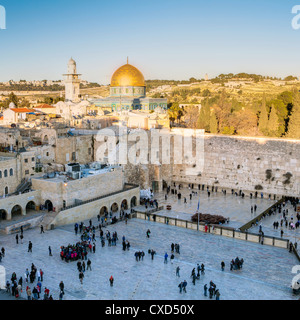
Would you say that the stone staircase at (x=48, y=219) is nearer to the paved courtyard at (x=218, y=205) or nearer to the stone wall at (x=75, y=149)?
the paved courtyard at (x=218, y=205)

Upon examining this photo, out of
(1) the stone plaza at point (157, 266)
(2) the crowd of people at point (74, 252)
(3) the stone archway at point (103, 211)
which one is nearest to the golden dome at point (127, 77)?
(3) the stone archway at point (103, 211)

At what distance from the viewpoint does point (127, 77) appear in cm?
4531

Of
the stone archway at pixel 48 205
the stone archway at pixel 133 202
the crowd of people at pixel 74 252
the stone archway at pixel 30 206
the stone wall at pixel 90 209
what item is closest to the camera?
the crowd of people at pixel 74 252

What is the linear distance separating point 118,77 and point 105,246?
31844 millimetres

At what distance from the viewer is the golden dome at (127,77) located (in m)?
45.2

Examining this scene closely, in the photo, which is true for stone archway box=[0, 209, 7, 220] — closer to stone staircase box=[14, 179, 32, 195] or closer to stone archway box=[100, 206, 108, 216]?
stone staircase box=[14, 179, 32, 195]

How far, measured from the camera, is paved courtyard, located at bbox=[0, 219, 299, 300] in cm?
1258

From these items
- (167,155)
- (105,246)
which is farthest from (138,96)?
(105,246)

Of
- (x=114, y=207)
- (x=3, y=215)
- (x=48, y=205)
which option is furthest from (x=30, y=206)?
(x=114, y=207)

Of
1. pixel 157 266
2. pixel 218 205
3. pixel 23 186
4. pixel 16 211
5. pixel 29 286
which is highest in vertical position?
pixel 23 186

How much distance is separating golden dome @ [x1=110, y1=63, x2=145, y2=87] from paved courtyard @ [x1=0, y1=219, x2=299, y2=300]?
29.3 meters

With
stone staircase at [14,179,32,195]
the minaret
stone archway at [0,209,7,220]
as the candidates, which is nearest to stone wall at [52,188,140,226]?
stone archway at [0,209,7,220]

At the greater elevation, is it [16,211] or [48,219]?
[16,211]

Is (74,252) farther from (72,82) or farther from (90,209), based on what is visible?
(72,82)
